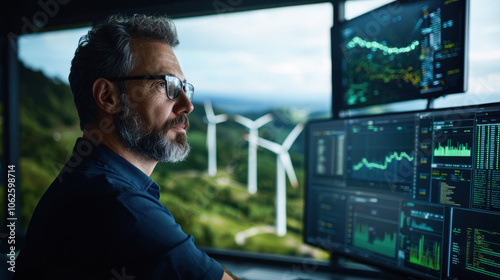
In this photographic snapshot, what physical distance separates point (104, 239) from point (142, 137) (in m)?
0.42

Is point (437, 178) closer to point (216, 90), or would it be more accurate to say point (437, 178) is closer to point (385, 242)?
point (385, 242)

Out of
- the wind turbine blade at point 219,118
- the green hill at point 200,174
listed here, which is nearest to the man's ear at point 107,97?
the wind turbine blade at point 219,118

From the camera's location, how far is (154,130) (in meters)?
1.20

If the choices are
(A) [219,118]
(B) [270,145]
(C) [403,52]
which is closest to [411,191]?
(C) [403,52]

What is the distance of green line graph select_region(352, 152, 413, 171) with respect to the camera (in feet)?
4.08

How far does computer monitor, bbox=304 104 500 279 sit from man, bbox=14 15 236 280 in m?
0.68

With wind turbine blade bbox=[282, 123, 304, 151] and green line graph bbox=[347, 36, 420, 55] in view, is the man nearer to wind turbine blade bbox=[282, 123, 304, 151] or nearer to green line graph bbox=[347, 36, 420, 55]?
green line graph bbox=[347, 36, 420, 55]

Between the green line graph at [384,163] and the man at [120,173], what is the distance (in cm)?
70

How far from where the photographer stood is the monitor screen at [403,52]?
121cm

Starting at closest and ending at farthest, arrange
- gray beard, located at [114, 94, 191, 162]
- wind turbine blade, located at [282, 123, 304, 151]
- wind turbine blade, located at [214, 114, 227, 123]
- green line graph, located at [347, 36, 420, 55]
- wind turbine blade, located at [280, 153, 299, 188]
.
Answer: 1. gray beard, located at [114, 94, 191, 162]
2. green line graph, located at [347, 36, 420, 55]
3. wind turbine blade, located at [282, 123, 304, 151]
4. wind turbine blade, located at [280, 153, 299, 188]
5. wind turbine blade, located at [214, 114, 227, 123]

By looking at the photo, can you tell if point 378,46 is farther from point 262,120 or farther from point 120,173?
point 262,120

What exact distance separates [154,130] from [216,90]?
295cm

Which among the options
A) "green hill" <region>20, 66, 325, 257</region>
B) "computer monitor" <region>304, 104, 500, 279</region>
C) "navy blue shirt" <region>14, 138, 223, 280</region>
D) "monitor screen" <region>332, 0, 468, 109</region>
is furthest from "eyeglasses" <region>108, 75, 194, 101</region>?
"green hill" <region>20, 66, 325, 257</region>

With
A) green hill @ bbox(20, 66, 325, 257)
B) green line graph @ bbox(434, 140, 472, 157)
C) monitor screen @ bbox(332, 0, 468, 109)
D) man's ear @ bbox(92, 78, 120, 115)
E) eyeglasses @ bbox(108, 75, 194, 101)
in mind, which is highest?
monitor screen @ bbox(332, 0, 468, 109)
